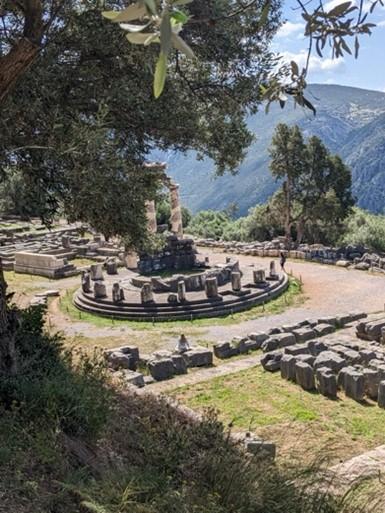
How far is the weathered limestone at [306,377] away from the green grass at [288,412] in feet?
0.55

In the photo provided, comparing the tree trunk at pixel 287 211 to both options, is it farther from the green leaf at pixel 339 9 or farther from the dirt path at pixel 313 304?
the green leaf at pixel 339 9

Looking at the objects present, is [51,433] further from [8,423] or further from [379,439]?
[379,439]

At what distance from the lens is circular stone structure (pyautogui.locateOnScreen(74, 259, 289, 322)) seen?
2017cm

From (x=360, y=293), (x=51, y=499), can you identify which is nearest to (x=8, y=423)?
(x=51, y=499)

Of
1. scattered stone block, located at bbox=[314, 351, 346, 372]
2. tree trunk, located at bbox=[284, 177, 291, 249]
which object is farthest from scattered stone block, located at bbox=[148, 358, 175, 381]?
tree trunk, located at bbox=[284, 177, 291, 249]

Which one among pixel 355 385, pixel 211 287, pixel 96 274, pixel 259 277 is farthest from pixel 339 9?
pixel 96 274

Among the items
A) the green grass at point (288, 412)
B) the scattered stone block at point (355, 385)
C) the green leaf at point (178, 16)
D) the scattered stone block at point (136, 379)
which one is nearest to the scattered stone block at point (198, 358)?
the green grass at point (288, 412)

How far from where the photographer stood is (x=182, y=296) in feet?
68.4

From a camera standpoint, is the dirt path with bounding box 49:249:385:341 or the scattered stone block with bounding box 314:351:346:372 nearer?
the scattered stone block with bounding box 314:351:346:372

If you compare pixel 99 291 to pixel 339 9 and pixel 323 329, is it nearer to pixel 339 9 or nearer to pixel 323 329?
pixel 323 329

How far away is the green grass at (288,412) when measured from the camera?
358 inches

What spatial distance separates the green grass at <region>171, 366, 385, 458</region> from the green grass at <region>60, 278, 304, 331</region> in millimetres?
5985

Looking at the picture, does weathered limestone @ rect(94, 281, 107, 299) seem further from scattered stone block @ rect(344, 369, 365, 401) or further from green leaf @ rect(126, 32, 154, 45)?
green leaf @ rect(126, 32, 154, 45)

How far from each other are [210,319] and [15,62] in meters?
15.2
